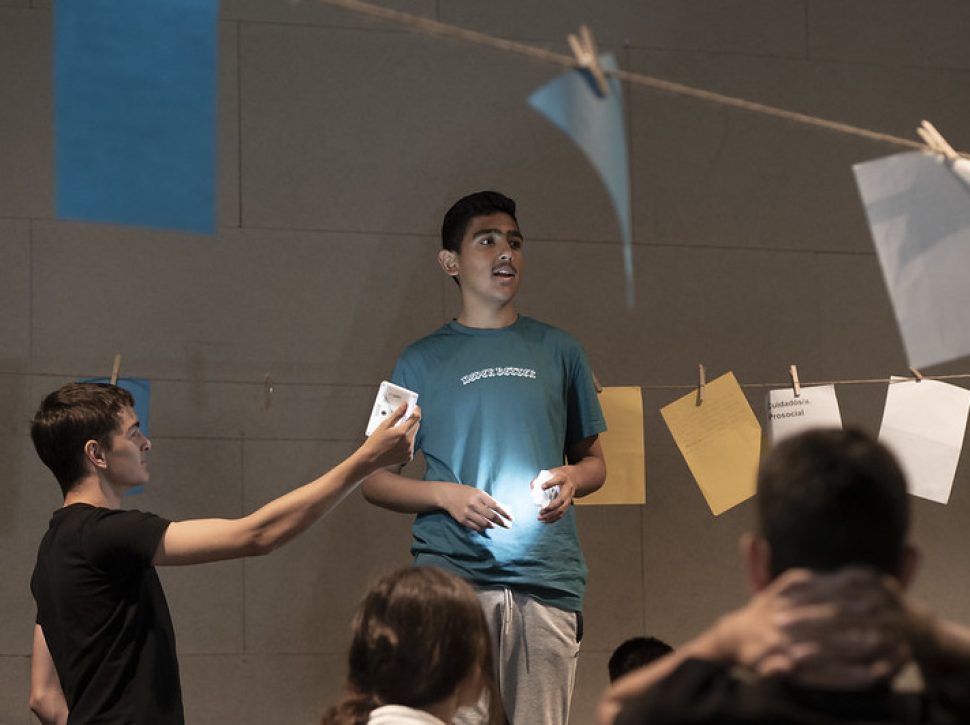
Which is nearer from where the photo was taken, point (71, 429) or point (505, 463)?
point (71, 429)

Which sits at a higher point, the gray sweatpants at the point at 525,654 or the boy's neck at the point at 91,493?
the boy's neck at the point at 91,493

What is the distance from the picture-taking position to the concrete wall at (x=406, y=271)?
10.6 ft

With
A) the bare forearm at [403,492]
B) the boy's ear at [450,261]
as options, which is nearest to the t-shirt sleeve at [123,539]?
the bare forearm at [403,492]

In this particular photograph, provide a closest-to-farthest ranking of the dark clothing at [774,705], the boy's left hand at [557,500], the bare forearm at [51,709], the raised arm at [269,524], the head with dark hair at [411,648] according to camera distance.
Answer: the dark clothing at [774,705]
the head with dark hair at [411,648]
the raised arm at [269,524]
the bare forearm at [51,709]
the boy's left hand at [557,500]

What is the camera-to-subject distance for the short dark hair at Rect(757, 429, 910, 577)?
3.92 ft

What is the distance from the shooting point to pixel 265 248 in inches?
132

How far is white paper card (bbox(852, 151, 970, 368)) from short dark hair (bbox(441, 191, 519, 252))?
0.88 m

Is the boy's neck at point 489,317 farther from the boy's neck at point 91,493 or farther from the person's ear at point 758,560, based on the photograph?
the person's ear at point 758,560

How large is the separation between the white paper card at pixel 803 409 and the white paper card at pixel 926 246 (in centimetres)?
90

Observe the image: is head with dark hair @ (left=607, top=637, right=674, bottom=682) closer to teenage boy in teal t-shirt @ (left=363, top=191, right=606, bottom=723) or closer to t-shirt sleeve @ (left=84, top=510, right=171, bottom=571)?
teenage boy in teal t-shirt @ (left=363, top=191, right=606, bottom=723)

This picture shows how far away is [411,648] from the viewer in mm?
1645

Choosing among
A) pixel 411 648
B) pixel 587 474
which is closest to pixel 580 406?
pixel 587 474

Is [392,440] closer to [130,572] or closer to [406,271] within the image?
[130,572]

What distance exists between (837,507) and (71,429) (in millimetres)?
1644
